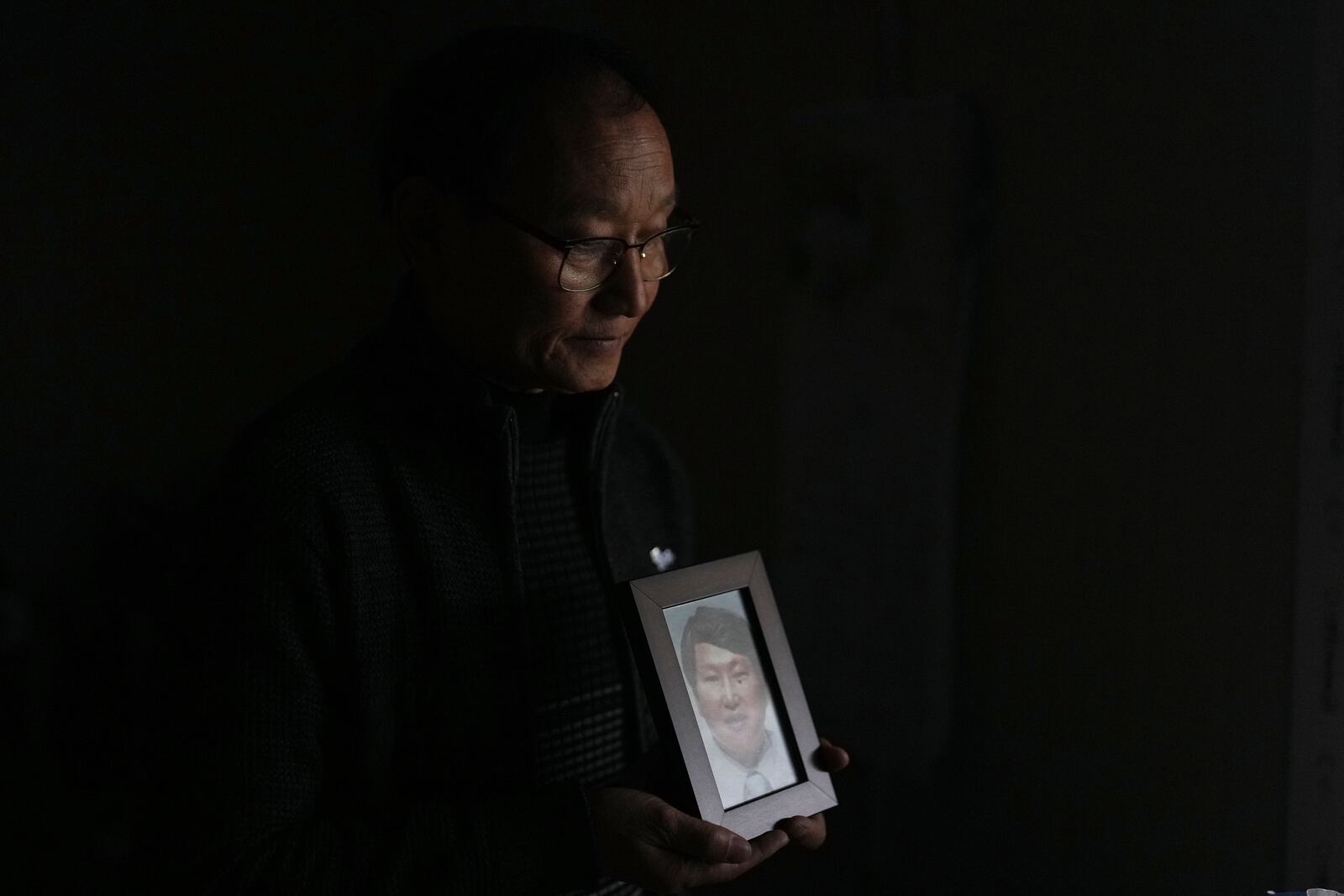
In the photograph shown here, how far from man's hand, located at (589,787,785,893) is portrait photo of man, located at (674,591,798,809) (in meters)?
0.05

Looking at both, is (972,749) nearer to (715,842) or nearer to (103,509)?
(715,842)

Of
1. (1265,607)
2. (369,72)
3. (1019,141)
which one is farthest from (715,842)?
(369,72)

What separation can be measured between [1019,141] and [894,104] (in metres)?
0.18

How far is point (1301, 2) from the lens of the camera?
113cm

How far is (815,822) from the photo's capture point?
0.99 metres

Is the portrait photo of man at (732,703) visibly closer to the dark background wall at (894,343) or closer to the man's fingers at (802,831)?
the man's fingers at (802,831)

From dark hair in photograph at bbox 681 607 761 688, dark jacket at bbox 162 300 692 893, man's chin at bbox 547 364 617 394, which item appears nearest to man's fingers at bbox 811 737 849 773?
dark hair in photograph at bbox 681 607 761 688

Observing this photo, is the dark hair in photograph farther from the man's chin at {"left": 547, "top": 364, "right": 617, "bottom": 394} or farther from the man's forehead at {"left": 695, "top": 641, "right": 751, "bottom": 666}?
the man's chin at {"left": 547, "top": 364, "right": 617, "bottom": 394}

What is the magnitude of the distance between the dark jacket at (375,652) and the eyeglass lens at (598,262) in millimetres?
136

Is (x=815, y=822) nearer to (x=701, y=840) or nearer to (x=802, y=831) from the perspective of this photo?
(x=802, y=831)

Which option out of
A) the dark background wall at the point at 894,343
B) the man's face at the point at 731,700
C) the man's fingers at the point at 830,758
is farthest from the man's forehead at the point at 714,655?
the dark background wall at the point at 894,343

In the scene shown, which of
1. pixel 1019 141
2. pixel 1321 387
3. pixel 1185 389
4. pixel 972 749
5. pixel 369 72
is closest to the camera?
pixel 1321 387

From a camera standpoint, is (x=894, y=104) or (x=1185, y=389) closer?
(x=1185, y=389)

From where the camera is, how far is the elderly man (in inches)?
32.7
